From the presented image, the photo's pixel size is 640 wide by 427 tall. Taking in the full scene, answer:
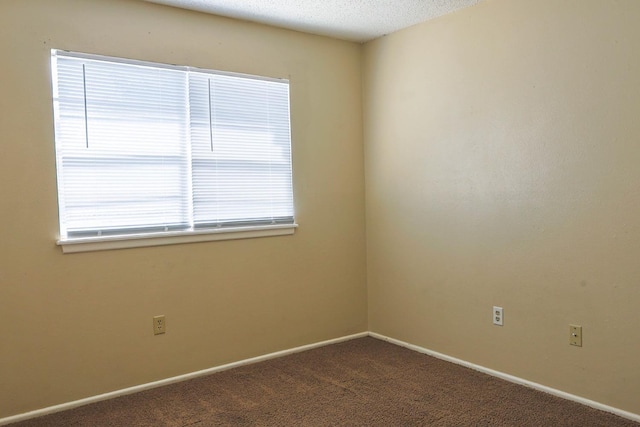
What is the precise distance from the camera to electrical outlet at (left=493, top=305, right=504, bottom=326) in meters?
3.00

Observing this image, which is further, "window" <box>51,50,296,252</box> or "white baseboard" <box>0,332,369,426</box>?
"window" <box>51,50,296,252</box>

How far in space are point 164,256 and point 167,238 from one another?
4.3 inches

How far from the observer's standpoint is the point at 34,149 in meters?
2.61

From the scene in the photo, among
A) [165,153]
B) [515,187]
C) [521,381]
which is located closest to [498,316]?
[521,381]

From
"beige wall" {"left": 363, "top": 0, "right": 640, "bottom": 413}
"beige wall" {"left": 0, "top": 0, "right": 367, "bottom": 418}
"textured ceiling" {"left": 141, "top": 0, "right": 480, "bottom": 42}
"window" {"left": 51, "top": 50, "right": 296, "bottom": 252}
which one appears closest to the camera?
"beige wall" {"left": 363, "top": 0, "right": 640, "bottom": 413}

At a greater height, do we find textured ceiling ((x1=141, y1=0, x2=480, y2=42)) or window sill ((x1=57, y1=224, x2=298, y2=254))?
textured ceiling ((x1=141, y1=0, x2=480, y2=42))

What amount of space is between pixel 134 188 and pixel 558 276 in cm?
240

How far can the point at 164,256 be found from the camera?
3.02 metres

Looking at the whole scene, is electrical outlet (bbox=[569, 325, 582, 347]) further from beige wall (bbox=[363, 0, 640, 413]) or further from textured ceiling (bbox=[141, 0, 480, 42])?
textured ceiling (bbox=[141, 0, 480, 42])

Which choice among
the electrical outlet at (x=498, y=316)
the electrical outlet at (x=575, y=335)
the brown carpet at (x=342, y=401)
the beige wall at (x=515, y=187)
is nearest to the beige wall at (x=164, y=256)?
the brown carpet at (x=342, y=401)

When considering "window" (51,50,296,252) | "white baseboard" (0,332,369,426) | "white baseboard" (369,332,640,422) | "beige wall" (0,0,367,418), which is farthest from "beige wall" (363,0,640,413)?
"window" (51,50,296,252)

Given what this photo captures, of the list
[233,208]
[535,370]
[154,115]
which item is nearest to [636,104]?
[535,370]

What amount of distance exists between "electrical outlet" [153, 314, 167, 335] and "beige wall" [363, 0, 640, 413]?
1621mm

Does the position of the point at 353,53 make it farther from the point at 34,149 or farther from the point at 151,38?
the point at 34,149
